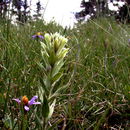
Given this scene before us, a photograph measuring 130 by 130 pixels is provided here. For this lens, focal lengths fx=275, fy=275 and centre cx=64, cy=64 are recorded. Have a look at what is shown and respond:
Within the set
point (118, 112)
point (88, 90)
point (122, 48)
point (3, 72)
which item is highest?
point (122, 48)

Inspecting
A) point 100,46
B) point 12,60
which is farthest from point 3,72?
point 100,46

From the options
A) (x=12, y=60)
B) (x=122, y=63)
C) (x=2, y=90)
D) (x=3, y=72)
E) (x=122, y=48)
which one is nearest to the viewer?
(x=2, y=90)

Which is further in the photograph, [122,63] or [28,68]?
[122,63]

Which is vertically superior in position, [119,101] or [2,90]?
[2,90]

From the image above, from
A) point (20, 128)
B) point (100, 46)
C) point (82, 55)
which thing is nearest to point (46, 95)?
point (20, 128)

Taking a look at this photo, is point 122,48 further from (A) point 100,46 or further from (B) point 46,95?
(B) point 46,95

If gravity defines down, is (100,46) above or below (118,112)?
above

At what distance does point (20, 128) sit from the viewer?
1.00 m

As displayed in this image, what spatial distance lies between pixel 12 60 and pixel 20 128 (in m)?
0.80

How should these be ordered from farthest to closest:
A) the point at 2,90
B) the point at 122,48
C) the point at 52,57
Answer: the point at 122,48 → the point at 2,90 → the point at 52,57

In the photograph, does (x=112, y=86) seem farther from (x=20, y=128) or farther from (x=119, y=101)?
(x=20, y=128)

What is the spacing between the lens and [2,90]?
4.81ft

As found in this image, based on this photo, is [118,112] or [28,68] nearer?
[118,112]

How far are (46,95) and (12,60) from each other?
951 millimetres
